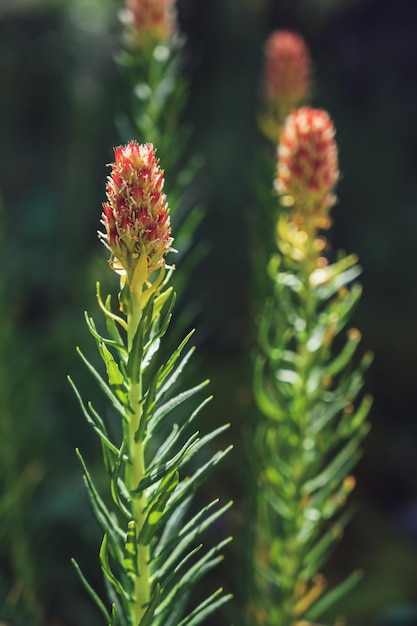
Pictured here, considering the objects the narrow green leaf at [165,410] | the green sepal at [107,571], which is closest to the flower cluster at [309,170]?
the narrow green leaf at [165,410]

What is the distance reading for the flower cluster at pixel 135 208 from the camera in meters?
0.59

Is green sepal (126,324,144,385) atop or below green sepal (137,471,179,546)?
atop

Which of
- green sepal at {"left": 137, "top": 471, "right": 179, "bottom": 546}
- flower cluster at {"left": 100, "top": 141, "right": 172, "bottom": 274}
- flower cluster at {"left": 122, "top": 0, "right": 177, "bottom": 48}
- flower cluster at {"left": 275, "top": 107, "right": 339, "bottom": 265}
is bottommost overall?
green sepal at {"left": 137, "top": 471, "right": 179, "bottom": 546}

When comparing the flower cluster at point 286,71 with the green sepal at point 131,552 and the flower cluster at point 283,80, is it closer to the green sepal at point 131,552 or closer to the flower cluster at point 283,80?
the flower cluster at point 283,80

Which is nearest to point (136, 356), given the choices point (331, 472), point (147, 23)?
point (331, 472)

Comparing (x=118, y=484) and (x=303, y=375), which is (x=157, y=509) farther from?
(x=303, y=375)

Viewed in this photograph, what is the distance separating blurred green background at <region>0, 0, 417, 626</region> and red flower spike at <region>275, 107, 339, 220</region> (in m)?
0.33

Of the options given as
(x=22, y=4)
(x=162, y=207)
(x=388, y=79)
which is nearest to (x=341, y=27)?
(x=388, y=79)

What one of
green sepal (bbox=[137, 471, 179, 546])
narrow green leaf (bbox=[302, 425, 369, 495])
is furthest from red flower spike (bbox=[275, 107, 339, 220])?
green sepal (bbox=[137, 471, 179, 546])

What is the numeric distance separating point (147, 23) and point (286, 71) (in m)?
0.24

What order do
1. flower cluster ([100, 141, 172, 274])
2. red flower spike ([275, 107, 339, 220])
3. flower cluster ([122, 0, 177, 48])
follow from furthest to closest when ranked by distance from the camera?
flower cluster ([122, 0, 177, 48])
red flower spike ([275, 107, 339, 220])
flower cluster ([100, 141, 172, 274])

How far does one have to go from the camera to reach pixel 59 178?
4.48 metres

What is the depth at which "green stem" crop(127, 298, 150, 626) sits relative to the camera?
643mm

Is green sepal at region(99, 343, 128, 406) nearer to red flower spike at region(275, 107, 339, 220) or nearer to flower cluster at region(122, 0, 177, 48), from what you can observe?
red flower spike at region(275, 107, 339, 220)
